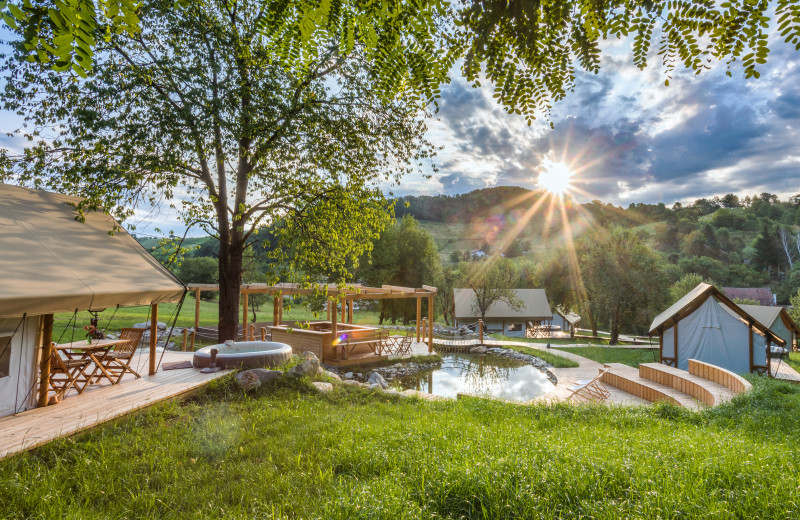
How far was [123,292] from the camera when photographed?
6.12m

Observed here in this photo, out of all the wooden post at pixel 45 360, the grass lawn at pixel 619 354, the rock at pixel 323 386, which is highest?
the wooden post at pixel 45 360

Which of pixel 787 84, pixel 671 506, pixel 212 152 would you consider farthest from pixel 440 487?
pixel 212 152

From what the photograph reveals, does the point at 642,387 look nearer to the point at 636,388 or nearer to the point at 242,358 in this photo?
the point at 636,388

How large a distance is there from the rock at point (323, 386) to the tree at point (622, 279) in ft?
70.1

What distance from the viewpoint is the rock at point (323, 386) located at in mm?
7900

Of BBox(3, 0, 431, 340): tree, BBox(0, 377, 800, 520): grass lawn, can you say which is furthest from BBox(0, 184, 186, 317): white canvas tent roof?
BBox(0, 377, 800, 520): grass lawn

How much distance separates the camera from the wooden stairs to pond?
846 cm

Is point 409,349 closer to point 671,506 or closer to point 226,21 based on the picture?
point 226,21

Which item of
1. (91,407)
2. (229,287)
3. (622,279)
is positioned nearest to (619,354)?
(622,279)

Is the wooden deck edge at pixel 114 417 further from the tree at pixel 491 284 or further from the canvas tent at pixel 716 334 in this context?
the tree at pixel 491 284

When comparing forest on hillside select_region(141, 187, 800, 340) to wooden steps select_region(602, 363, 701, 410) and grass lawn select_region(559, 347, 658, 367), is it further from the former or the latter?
wooden steps select_region(602, 363, 701, 410)

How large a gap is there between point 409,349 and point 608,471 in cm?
1382

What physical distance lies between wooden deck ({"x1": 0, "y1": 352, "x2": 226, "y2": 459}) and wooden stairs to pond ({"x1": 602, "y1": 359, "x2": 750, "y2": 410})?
30.9 ft

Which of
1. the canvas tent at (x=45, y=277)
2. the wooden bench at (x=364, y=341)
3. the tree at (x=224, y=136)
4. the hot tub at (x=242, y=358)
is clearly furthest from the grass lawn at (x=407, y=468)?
the wooden bench at (x=364, y=341)
